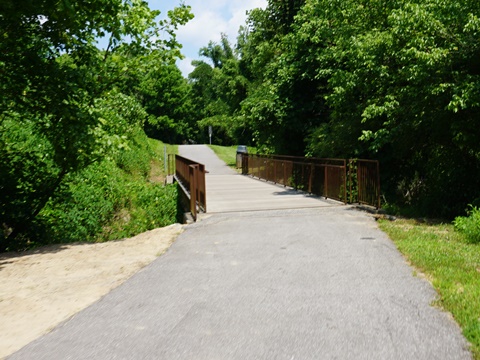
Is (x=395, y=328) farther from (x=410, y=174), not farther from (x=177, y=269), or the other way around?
(x=410, y=174)

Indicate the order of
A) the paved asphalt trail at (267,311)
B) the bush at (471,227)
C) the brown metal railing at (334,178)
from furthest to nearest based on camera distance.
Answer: the brown metal railing at (334,178)
the bush at (471,227)
the paved asphalt trail at (267,311)

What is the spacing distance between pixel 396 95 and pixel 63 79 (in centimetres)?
811

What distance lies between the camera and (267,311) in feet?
15.4

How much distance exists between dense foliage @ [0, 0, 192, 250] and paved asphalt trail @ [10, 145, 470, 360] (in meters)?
3.26

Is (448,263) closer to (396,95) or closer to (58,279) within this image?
(58,279)

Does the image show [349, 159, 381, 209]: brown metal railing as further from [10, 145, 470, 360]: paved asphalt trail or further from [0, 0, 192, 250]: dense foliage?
[0, 0, 192, 250]: dense foliage

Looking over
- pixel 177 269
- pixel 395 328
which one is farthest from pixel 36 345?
pixel 395 328

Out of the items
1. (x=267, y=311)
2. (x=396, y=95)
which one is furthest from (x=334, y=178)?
(x=267, y=311)

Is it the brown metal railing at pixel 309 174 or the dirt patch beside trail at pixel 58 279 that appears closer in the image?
the dirt patch beside trail at pixel 58 279

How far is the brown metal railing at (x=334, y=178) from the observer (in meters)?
11.9

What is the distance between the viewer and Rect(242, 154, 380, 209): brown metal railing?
38.9 ft

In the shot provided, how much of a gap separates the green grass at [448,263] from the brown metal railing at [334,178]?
6.81ft

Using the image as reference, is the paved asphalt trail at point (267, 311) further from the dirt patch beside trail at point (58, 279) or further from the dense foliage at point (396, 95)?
the dense foliage at point (396, 95)

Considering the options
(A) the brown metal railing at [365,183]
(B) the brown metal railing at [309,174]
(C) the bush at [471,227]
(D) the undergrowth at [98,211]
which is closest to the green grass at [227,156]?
(B) the brown metal railing at [309,174]
